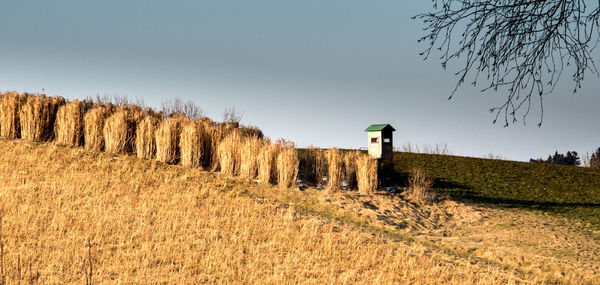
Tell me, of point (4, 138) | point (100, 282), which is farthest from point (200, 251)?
point (4, 138)

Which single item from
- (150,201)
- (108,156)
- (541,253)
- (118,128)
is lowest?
(541,253)

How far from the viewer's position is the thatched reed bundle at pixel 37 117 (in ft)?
44.1

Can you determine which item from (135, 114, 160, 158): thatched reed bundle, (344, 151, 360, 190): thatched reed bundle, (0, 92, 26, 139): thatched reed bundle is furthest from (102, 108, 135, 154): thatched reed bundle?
(344, 151, 360, 190): thatched reed bundle

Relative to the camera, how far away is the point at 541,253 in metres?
8.46

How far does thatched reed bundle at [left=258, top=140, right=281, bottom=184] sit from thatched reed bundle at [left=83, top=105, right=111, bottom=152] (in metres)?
5.00

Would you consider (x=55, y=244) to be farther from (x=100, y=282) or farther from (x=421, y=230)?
(x=421, y=230)

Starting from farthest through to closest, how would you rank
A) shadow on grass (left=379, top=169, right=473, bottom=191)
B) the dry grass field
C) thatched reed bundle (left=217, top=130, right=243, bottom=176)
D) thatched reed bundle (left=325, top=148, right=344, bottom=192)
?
1. shadow on grass (left=379, top=169, right=473, bottom=191)
2. thatched reed bundle (left=217, top=130, right=243, bottom=176)
3. thatched reed bundle (left=325, top=148, right=344, bottom=192)
4. the dry grass field

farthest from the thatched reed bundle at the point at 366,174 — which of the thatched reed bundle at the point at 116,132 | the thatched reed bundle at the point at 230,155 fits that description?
the thatched reed bundle at the point at 116,132

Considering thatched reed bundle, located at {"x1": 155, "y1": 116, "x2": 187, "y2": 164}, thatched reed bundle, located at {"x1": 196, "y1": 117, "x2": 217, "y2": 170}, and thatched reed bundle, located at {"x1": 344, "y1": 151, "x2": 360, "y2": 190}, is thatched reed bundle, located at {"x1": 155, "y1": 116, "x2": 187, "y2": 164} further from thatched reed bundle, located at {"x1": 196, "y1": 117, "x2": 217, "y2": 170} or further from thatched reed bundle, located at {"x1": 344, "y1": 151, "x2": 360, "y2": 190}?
thatched reed bundle, located at {"x1": 344, "y1": 151, "x2": 360, "y2": 190}

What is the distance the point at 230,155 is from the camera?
11.7 meters

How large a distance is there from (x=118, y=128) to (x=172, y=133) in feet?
5.55

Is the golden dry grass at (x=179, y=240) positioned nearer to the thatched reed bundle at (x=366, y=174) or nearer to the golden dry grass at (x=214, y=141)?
the golden dry grass at (x=214, y=141)

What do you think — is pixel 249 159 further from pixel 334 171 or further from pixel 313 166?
pixel 334 171

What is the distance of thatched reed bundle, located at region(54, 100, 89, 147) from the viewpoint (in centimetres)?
1310
